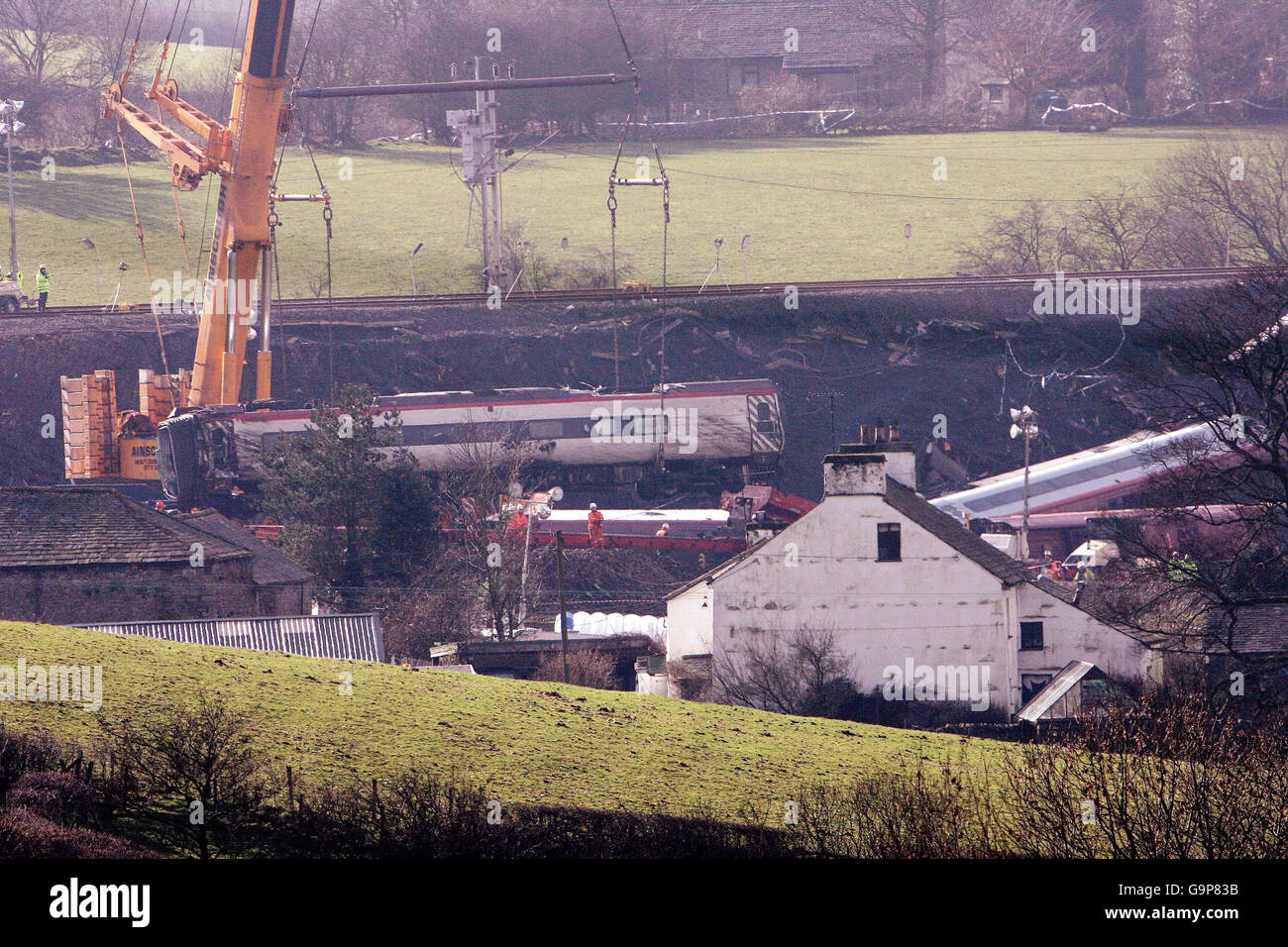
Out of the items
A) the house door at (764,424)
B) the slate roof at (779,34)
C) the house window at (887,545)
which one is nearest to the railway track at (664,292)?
the house door at (764,424)

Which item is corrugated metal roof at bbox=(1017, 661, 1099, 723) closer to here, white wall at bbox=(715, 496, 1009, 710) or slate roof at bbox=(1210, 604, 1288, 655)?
white wall at bbox=(715, 496, 1009, 710)

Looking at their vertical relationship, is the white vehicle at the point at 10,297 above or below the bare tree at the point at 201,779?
above

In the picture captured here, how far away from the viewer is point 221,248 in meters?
37.9

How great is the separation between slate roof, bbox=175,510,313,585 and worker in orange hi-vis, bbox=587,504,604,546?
294 inches

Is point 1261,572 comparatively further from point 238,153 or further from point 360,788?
point 238,153

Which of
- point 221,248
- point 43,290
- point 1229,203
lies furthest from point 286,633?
point 1229,203

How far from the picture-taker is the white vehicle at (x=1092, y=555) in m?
39.6

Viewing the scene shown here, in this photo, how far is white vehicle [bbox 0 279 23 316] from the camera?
55.1 meters

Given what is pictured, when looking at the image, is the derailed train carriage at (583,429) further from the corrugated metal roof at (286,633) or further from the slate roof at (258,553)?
the corrugated metal roof at (286,633)

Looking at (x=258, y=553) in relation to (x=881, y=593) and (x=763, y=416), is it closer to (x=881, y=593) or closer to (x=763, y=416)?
(x=881, y=593)

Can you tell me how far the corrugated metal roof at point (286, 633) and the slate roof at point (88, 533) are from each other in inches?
87.3

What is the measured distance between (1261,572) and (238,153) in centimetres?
2352

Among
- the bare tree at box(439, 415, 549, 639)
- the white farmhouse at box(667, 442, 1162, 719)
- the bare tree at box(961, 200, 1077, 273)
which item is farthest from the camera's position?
the bare tree at box(961, 200, 1077, 273)

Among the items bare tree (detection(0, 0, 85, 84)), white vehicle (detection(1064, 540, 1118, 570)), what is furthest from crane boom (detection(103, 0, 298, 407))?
bare tree (detection(0, 0, 85, 84))
